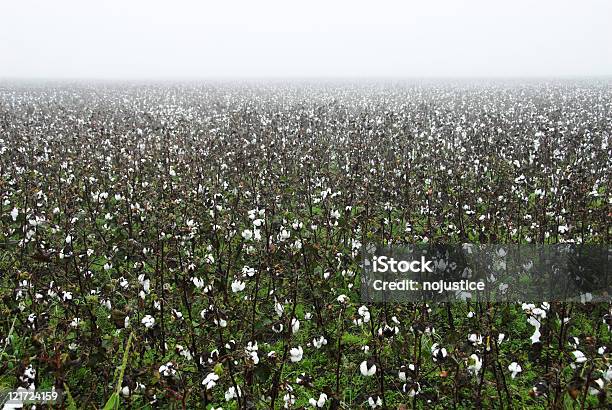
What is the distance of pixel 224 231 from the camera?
5.76 metres

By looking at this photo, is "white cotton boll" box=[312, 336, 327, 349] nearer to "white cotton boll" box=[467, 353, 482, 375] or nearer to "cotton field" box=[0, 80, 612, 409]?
"cotton field" box=[0, 80, 612, 409]

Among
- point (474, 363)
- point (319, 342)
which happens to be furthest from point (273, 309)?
point (474, 363)

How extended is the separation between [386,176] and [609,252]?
517 cm

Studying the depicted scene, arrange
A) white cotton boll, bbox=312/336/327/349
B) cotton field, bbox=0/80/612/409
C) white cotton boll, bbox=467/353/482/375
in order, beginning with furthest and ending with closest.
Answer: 1. white cotton boll, bbox=312/336/327/349
2. cotton field, bbox=0/80/612/409
3. white cotton boll, bbox=467/353/482/375

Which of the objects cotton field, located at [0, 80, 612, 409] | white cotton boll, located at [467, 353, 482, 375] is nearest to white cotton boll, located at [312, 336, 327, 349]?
cotton field, located at [0, 80, 612, 409]

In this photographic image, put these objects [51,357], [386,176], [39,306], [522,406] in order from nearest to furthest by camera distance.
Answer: [51,357] → [522,406] → [39,306] → [386,176]

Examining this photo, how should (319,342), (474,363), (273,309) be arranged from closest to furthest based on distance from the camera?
(474,363), (319,342), (273,309)

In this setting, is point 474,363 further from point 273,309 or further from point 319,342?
point 273,309

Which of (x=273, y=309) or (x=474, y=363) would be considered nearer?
(x=474, y=363)

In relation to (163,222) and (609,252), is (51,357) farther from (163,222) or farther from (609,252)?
(609,252)

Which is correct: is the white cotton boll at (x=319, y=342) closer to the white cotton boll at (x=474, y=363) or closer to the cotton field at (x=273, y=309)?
the cotton field at (x=273, y=309)

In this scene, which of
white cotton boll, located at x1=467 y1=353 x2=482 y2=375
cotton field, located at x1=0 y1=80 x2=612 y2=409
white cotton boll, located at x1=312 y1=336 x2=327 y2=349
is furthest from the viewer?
white cotton boll, located at x1=312 y1=336 x2=327 y2=349

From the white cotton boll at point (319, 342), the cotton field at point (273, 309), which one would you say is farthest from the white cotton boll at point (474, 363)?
the white cotton boll at point (319, 342)

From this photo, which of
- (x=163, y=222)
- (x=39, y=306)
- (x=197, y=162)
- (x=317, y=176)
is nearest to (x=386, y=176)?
(x=317, y=176)
